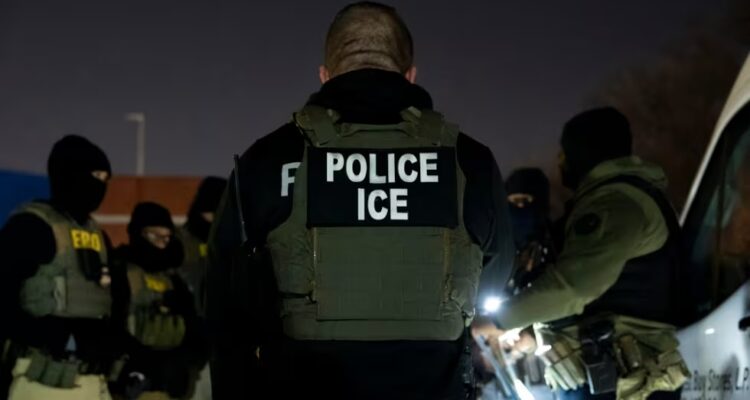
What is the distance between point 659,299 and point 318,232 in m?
2.03

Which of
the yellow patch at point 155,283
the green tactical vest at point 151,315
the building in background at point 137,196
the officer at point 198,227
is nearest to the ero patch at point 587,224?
the green tactical vest at point 151,315

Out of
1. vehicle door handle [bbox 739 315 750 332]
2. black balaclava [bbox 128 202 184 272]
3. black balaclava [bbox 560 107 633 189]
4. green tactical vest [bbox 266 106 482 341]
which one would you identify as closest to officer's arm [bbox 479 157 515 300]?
green tactical vest [bbox 266 106 482 341]

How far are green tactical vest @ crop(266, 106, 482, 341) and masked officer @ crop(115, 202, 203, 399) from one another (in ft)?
13.7

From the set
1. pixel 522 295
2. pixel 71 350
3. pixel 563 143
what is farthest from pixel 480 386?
pixel 71 350

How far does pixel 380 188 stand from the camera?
3.16 metres

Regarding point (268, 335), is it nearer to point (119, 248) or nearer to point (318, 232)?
point (318, 232)

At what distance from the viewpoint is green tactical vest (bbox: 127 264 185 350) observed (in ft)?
24.3

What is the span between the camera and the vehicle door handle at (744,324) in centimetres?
432

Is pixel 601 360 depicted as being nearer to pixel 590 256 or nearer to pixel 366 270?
pixel 590 256

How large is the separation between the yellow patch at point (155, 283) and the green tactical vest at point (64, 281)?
1.37m

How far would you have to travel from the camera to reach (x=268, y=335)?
127 inches

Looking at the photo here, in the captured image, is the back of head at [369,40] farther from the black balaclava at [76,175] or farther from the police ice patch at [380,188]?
the black balaclava at [76,175]

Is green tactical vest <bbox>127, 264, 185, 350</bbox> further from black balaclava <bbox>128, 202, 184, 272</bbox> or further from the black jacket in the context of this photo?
the black jacket

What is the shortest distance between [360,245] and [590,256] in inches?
66.2
